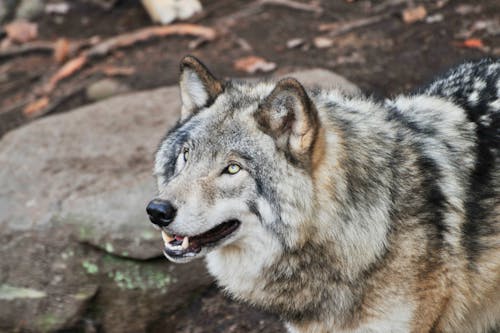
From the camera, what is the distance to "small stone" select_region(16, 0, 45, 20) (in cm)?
974

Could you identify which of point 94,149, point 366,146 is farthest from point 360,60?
point 366,146

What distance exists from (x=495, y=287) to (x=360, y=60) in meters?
4.15

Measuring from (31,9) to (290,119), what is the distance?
7872 millimetres

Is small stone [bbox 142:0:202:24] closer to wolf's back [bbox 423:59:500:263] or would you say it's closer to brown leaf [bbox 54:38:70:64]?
brown leaf [bbox 54:38:70:64]

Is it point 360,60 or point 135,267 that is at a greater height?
point 360,60

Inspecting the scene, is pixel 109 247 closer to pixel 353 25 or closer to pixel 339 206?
pixel 339 206

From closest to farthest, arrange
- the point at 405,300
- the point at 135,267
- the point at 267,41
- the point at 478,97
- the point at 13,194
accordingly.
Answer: the point at 405,300, the point at 478,97, the point at 135,267, the point at 13,194, the point at 267,41

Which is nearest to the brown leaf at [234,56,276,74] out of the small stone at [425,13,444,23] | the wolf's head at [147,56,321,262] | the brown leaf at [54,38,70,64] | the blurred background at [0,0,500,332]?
the blurred background at [0,0,500,332]

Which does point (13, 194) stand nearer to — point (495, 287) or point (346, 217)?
point (346, 217)

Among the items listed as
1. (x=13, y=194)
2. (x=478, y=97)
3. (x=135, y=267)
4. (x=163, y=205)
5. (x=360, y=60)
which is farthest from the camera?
(x=360, y=60)

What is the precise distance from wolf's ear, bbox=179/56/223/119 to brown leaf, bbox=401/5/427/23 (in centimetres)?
469

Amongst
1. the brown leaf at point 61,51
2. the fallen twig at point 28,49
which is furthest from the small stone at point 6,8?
the brown leaf at point 61,51

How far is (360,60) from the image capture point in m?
7.15

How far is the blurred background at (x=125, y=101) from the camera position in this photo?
4984 mm
